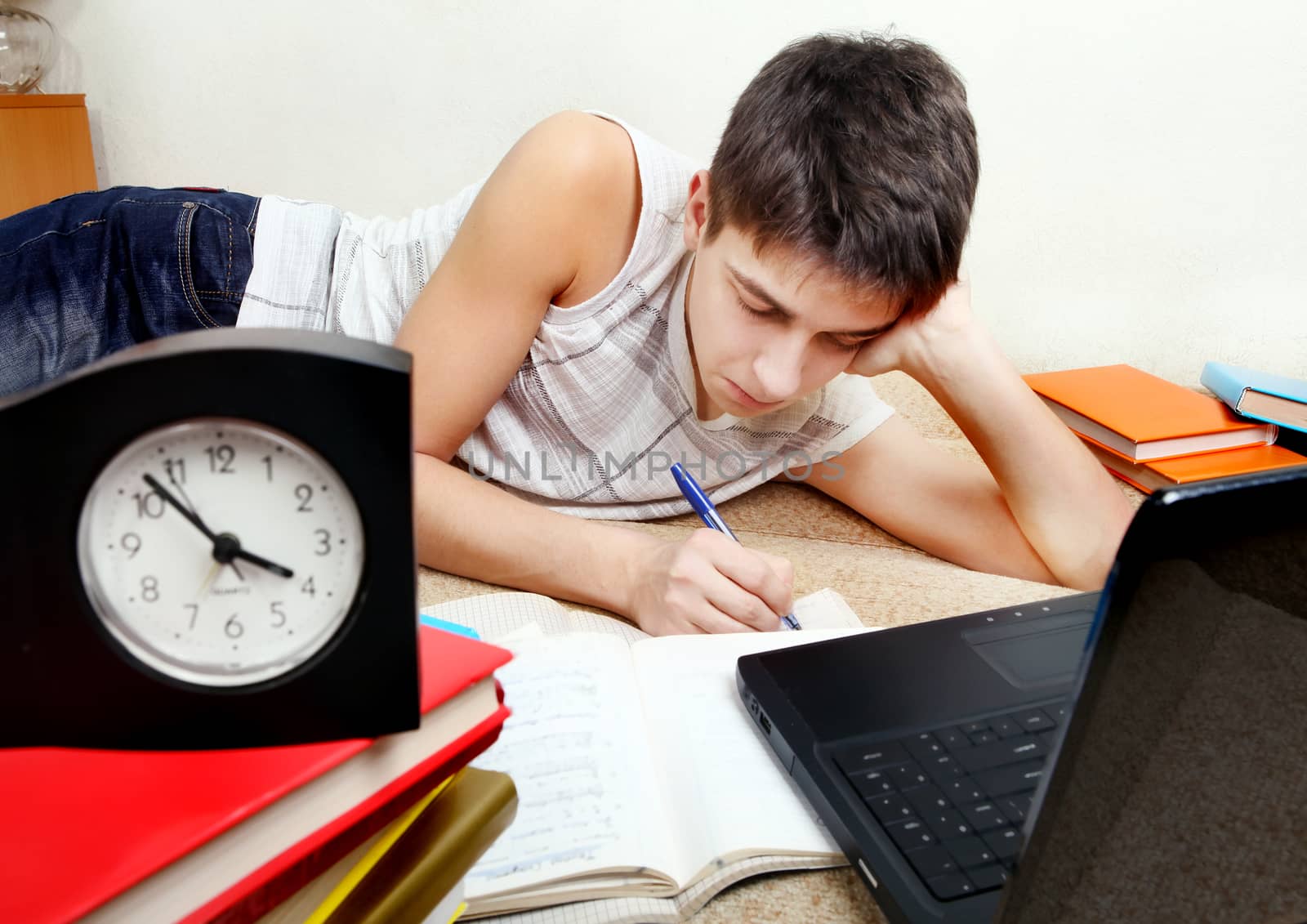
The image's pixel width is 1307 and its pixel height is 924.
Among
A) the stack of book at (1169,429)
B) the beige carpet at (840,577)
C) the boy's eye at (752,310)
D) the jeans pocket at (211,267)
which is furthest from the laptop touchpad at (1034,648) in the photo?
the jeans pocket at (211,267)

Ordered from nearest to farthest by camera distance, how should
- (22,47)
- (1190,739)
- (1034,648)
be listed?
(1190,739)
(1034,648)
(22,47)

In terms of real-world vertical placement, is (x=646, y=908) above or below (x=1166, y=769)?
below

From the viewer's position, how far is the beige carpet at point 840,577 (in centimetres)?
51

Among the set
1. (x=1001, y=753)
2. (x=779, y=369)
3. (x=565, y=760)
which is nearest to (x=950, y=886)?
(x=1001, y=753)

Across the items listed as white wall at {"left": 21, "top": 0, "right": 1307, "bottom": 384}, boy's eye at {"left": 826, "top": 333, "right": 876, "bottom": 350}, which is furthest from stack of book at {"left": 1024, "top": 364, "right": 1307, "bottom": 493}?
boy's eye at {"left": 826, "top": 333, "right": 876, "bottom": 350}

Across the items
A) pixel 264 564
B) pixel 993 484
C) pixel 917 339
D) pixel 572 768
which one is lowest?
pixel 993 484

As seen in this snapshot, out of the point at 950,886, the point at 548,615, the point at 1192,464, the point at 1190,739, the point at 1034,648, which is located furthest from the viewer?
the point at 1192,464

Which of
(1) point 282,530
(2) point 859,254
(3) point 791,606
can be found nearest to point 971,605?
(3) point 791,606

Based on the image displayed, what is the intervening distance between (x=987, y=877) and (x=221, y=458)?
1.36ft

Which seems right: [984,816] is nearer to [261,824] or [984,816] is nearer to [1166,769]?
[1166,769]

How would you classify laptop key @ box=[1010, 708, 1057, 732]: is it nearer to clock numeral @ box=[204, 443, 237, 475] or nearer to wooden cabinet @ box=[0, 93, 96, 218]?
clock numeral @ box=[204, 443, 237, 475]

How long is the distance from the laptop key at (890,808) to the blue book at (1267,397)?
3.64 feet

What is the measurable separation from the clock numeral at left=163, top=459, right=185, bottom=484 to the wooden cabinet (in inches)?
79.9

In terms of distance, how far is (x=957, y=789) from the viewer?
0.55 meters
